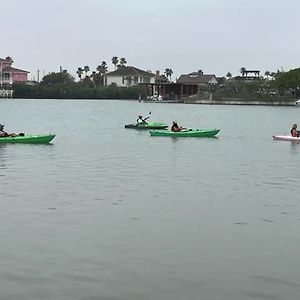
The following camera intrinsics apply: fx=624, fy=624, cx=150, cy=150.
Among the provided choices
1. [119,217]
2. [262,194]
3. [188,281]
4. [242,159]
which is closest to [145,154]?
[242,159]

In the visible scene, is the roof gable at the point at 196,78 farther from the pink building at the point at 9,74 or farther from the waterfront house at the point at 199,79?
the pink building at the point at 9,74

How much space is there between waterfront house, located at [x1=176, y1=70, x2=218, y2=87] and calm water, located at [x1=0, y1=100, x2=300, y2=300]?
485ft

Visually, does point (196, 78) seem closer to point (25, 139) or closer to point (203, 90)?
point (203, 90)

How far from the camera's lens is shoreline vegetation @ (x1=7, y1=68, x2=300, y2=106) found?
144875 mm

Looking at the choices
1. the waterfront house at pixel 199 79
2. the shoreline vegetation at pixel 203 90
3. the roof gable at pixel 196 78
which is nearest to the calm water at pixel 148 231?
the shoreline vegetation at pixel 203 90

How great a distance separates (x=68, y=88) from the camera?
16675cm

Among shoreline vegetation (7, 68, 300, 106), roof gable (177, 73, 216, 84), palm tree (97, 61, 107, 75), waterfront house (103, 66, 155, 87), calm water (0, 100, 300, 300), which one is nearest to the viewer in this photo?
calm water (0, 100, 300, 300)

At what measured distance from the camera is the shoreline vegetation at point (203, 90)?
475ft

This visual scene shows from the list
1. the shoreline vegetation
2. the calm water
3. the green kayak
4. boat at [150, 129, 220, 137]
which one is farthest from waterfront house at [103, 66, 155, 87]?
the calm water

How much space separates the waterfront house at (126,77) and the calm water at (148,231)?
14988cm

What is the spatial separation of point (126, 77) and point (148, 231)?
16315 cm

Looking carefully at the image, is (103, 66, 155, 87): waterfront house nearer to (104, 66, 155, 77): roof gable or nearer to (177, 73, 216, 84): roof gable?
(104, 66, 155, 77): roof gable

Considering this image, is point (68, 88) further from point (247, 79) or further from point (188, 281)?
point (188, 281)

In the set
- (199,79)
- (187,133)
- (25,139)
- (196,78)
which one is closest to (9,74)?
(196,78)
